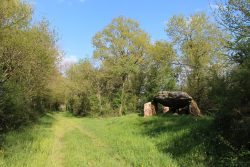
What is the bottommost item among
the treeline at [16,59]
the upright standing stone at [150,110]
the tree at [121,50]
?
the upright standing stone at [150,110]

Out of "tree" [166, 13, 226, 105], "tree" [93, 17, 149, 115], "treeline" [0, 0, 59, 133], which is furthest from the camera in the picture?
"tree" [93, 17, 149, 115]

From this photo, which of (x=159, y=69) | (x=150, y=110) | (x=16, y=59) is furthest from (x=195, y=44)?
(x=16, y=59)

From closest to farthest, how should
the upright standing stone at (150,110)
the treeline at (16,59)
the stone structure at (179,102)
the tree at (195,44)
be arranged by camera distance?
the treeline at (16,59) < the stone structure at (179,102) < the upright standing stone at (150,110) < the tree at (195,44)

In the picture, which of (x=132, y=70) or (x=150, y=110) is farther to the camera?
(x=132, y=70)

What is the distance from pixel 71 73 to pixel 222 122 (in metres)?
48.0

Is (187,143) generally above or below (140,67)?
below

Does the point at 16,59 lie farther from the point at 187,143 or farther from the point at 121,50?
the point at 121,50

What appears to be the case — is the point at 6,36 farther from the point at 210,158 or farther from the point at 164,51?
the point at 164,51

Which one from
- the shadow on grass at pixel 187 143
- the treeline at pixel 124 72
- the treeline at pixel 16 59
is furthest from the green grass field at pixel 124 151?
the treeline at pixel 124 72

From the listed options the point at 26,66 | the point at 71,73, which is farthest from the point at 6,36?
the point at 71,73

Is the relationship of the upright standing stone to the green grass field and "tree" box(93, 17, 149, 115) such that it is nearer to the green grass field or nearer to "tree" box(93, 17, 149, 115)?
the green grass field

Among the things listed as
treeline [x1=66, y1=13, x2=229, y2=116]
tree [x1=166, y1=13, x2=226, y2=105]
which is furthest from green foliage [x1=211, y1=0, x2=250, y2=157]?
treeline [x1=66, y1=13, x2=229, y2=116]

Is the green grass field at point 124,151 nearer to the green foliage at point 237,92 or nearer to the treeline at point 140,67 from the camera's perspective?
the green foliage at point 237,92

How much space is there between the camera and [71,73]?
191 ft
